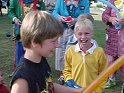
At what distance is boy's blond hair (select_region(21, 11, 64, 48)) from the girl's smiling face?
3.72 feet

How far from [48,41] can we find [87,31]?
119cm

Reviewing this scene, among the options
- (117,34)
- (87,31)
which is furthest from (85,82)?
(117,34)

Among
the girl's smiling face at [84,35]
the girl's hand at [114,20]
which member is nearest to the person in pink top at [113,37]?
the girl's hand at [114,20]

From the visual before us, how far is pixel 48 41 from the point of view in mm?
2115

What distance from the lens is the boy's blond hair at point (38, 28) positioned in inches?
81.3

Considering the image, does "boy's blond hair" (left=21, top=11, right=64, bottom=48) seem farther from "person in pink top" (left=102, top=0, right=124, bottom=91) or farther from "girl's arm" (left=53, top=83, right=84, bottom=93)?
"person in pink top" (left=102, top=0, right=124, bottom=91)

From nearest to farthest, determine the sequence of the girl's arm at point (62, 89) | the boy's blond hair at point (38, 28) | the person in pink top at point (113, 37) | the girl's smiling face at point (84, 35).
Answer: the boy's blond hair at point (38, 28) < the girl's arm at point (62, 89) < the girl's smiling face at point (84, 35) < the person in pink top at point (113, 37)

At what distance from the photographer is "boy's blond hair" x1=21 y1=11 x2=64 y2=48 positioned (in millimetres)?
2064

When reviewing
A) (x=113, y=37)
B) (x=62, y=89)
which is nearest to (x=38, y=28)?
(x=62, y=89)

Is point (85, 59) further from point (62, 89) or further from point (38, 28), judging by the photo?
point (38, 28)

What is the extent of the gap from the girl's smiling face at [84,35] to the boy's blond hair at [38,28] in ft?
3.72

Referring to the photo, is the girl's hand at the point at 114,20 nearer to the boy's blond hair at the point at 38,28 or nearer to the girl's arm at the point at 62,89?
the girl's arm at the point at 62,89

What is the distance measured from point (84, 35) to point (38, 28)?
1244 mm

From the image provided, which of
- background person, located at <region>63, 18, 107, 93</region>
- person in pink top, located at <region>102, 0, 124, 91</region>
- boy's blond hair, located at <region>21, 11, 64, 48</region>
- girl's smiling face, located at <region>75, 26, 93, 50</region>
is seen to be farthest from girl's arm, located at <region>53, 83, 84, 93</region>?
person in pink top, located at <region>102, 0, 124, 91</region>
